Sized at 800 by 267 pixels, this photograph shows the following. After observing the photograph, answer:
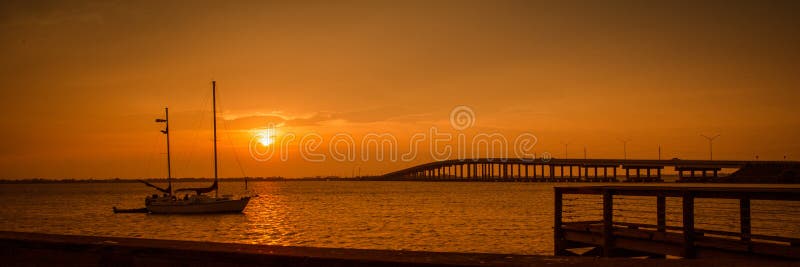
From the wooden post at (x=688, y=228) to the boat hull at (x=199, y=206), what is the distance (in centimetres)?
4890

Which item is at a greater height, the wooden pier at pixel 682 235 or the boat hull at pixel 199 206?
A: the wooden pier at pixel 682 235

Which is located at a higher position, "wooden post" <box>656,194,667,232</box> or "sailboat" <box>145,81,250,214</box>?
"wooden post" <box>656,194,667,232</box>

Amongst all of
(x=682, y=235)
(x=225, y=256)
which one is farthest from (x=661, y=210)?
(x=225, y=256)

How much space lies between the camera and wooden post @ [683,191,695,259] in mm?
12352

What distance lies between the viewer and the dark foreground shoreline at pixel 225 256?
3.62m

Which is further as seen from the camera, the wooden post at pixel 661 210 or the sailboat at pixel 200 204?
the sailboat at pixel 200 204

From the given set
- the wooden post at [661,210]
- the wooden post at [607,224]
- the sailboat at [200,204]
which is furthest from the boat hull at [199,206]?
the wooden post at [661,210]

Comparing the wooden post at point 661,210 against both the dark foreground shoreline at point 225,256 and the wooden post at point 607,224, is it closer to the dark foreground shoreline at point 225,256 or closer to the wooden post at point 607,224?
the wooden post at point 607,224

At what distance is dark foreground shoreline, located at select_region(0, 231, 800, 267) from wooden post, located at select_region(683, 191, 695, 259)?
28.8 feet

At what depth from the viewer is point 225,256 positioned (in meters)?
4.15

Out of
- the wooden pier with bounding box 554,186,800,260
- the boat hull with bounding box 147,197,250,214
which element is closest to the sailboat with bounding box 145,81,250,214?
the boat hull with bounding box 147,197,250,214

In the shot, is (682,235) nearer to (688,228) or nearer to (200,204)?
(688,228)

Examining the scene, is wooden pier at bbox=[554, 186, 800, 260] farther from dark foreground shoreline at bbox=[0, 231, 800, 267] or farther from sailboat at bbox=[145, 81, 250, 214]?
sailboat at bbox=[145, 81, 250, 214]

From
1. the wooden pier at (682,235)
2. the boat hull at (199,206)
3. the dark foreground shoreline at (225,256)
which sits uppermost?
the dark foreground shoreline at (225,256)
